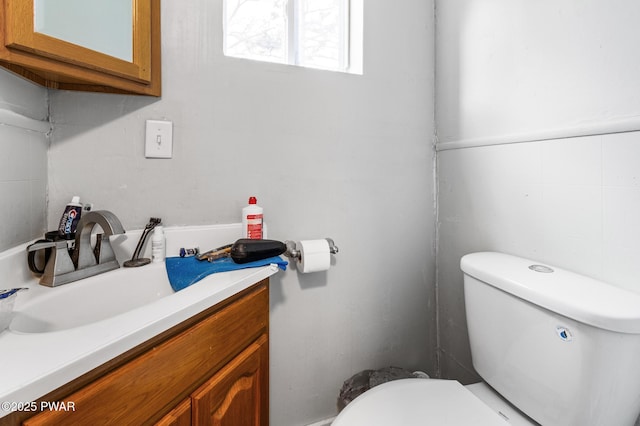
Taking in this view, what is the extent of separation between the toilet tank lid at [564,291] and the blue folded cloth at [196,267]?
23.2 inches

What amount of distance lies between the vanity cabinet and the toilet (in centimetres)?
25

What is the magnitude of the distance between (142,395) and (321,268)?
2.19 ft

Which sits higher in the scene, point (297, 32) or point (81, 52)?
point (297, 32)

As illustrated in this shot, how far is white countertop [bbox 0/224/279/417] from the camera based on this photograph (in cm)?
37

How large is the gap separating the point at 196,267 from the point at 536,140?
109 centimetres

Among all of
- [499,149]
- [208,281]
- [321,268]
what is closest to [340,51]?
[499,149]

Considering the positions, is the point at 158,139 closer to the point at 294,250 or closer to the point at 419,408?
the point at 294,250

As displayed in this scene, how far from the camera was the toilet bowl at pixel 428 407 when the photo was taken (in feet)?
2.42

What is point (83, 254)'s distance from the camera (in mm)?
798

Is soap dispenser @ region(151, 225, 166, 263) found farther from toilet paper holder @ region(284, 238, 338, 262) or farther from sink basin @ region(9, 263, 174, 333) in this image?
toilet paper holder @ region(284, 238, 338, 262)

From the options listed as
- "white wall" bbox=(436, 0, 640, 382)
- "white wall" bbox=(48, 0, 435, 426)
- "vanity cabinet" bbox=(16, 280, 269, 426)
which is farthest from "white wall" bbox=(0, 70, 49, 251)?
"white wall" bbox=(436, 0, 640, 382)

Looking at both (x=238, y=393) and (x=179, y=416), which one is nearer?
Result: (x=179, y=416)

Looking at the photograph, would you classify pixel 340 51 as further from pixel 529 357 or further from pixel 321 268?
pixel 529 357

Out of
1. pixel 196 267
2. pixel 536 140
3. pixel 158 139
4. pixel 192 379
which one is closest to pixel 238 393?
pixel 192 379
